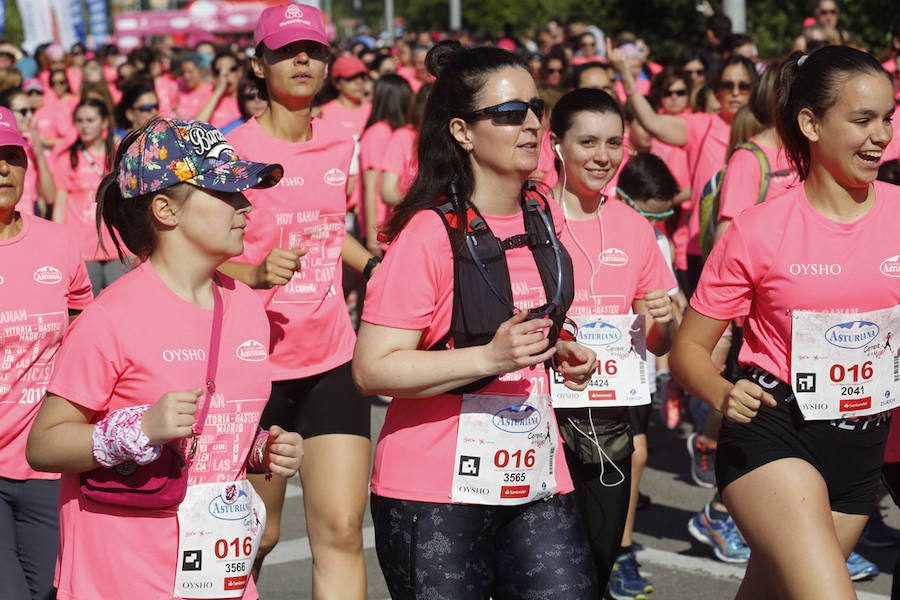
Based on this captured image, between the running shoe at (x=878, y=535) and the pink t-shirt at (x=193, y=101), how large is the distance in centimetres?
1088

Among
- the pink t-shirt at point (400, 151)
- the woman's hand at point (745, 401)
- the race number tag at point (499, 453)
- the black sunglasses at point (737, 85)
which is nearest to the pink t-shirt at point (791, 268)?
the woman's hand at point (745, 401)

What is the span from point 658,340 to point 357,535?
1284 millimetres

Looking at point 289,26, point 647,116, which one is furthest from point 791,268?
point 647,116

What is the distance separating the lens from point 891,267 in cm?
380

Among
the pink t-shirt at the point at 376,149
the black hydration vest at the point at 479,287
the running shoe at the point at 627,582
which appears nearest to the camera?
the black hydration vest at the point at 479,287

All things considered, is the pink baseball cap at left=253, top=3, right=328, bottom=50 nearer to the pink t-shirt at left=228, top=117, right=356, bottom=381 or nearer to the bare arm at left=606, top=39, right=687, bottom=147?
the pink t-shirt at left=228, top=117, right=356, bottom=381

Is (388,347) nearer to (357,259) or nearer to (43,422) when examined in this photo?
(43,422)

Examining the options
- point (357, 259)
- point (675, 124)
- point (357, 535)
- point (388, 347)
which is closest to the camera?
point (388, 347)

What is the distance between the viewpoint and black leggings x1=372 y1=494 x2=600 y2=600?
11.2 ft

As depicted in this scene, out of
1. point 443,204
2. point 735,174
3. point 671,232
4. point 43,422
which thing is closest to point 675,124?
point 671,232

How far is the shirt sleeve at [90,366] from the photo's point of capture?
3.11 metres

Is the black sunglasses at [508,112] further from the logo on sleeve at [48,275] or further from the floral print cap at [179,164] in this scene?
the logo on sleeve at [48,275]

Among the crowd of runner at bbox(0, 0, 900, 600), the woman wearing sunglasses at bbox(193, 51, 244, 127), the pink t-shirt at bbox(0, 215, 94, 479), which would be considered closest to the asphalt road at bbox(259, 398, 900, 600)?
the crowd of runner at bbox(0, 0, 900, 600)

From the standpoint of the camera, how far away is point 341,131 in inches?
200
